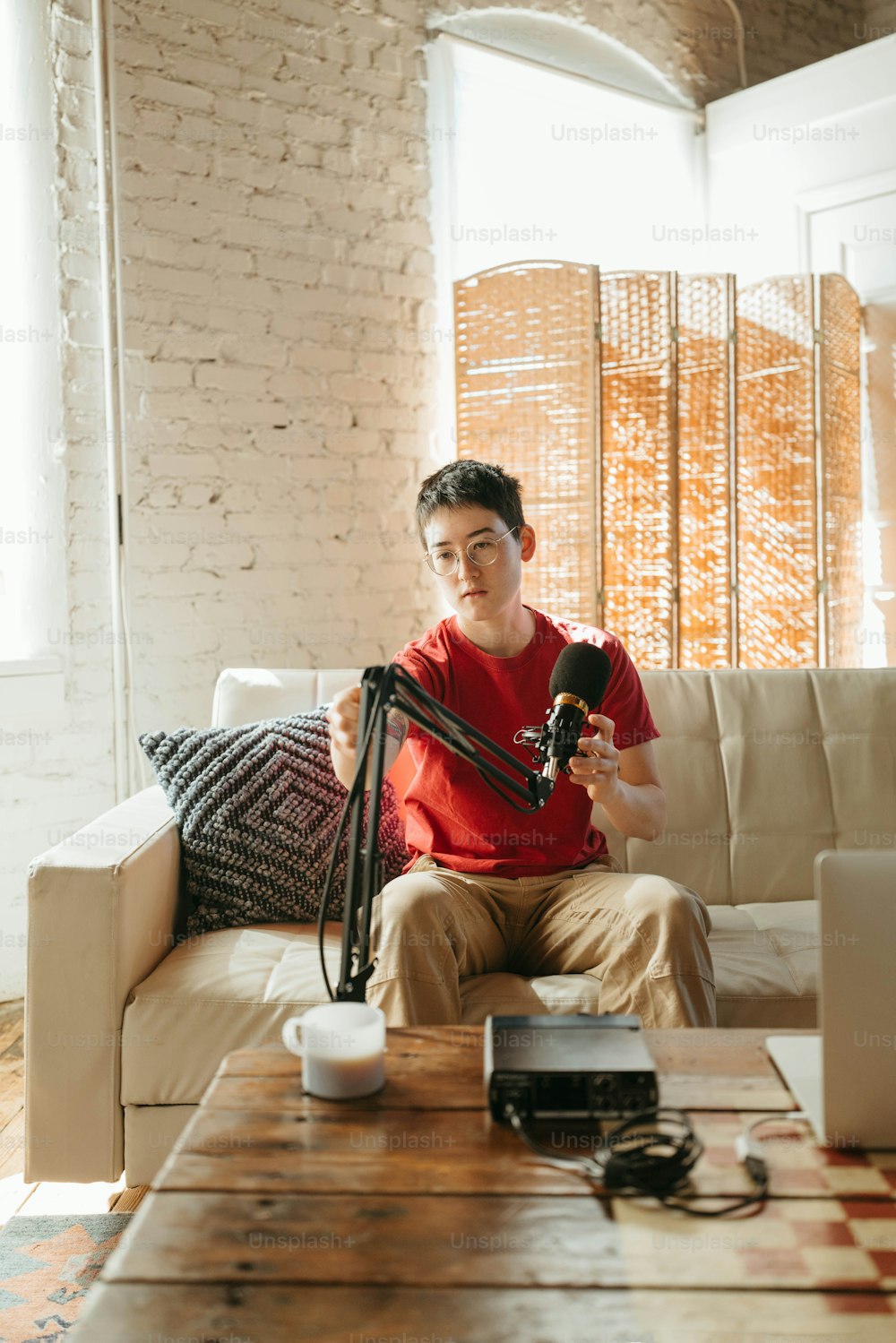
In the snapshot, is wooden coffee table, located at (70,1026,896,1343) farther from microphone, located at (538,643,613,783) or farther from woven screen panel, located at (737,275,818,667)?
woven screen panel, located at (737,275,818,667)

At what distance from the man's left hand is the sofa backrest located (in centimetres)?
61

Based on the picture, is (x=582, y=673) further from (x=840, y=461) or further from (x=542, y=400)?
(x=840, y=461)

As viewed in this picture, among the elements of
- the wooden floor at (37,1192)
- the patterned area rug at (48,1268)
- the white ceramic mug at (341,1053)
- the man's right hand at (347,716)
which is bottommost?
the wooden floor at (37,1192)

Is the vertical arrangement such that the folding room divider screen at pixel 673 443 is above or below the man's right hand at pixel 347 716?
above

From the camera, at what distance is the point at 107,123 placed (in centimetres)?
288

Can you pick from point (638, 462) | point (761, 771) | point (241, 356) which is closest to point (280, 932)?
point (761, 771)

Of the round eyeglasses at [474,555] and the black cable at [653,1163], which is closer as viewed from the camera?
the black cable at [653,1163]

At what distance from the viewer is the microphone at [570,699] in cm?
140

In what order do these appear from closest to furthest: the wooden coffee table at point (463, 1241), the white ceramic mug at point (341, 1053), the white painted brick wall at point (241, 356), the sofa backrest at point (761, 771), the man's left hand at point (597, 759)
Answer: the wooden coffee table at point (463, 1241) → the white ceramic mug at point (341, 1053) → the man's left hand at point (597, 759) → the sofa backrest at point (761, 771) → the white painted brick wall at point (241, 356)

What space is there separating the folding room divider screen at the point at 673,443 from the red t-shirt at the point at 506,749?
4.44 feet

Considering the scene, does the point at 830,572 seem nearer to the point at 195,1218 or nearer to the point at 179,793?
the point at 179,793

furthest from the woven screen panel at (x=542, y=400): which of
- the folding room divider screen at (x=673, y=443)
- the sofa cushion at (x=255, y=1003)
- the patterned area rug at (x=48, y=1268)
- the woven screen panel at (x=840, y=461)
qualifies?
the patterned area rug at (x=48, y=1268)

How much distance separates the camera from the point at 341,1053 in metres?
1.10

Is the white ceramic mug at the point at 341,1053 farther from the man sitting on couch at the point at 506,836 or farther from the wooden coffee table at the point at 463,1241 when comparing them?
the man sitting on couch at the point at 506,836
